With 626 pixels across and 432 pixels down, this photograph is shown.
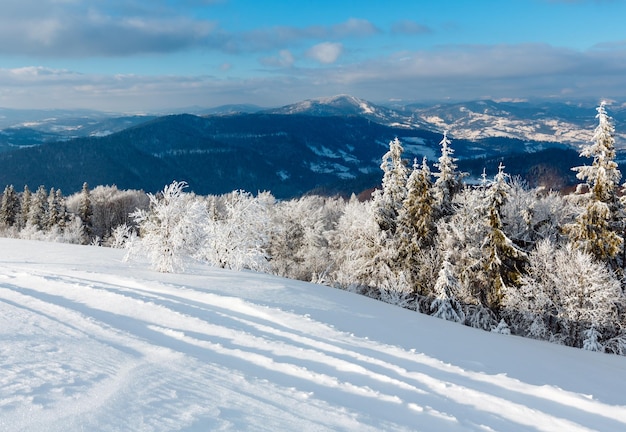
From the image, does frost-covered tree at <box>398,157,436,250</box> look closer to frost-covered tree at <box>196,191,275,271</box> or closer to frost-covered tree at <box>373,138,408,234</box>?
frost-covered tree at <box>373,138,408,234</box>

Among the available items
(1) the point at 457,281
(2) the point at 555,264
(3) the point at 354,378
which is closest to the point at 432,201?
(1) the point at 457,281

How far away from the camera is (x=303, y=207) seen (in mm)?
53031

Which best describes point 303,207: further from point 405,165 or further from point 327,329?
point 327,329

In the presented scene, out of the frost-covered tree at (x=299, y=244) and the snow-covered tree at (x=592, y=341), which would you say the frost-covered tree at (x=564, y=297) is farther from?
the frost-covered tree at (x=299, y=244)

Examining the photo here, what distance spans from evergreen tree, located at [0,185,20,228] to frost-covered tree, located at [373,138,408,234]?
62072mm

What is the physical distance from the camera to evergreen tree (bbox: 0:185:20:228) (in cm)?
6631

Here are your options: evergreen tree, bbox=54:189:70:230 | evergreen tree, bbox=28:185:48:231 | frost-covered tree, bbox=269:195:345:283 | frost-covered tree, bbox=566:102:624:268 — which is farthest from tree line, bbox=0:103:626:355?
evergreen tree, bbox=28:185:48:231

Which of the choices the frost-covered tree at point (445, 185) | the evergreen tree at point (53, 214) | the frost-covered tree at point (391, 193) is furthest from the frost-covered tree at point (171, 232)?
the evergreen tree at point (53, 214)

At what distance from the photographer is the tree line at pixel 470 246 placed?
74.6ft

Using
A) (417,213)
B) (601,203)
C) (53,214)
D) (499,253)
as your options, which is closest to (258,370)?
(499,253)

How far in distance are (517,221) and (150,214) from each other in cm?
2572

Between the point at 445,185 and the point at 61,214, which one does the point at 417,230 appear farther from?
the point at 61,214

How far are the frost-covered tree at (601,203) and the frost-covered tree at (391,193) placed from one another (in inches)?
415

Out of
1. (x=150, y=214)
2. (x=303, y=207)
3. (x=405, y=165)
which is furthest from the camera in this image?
(x=303, y=207)
